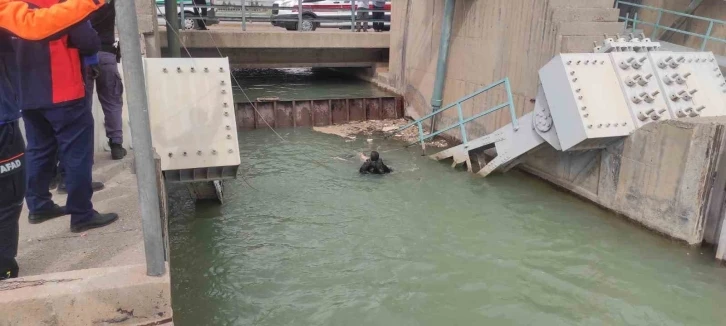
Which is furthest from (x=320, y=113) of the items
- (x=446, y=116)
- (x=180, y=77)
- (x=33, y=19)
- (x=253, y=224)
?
(x=33, y=19)

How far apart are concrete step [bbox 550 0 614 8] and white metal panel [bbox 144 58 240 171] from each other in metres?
6.10

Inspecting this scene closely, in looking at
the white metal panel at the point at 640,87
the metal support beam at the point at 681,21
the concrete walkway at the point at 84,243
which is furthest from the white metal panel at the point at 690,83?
the concrete walkway at the point at 84,243

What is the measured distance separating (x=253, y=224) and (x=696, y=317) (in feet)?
17.8

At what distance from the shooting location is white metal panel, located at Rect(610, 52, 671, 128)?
7.60 meters

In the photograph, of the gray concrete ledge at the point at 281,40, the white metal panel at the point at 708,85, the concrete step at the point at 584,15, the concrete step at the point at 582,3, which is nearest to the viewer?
the white metal panel at the point at 708,85

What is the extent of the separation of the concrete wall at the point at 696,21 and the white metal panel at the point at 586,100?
5.58 metres

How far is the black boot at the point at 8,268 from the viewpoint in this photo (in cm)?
318

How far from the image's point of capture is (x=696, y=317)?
18.1 ft

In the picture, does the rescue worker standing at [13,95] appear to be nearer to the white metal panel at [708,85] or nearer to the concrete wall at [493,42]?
the concrete wall at [493,42]

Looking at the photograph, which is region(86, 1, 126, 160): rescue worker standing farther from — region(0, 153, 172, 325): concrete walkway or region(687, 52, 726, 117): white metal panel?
region(687, 52, 726, 117): white metal panel

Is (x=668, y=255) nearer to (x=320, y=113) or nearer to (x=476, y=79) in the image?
(x=476, y=79)

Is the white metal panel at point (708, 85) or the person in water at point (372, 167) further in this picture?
the person in water at point (372, 167)

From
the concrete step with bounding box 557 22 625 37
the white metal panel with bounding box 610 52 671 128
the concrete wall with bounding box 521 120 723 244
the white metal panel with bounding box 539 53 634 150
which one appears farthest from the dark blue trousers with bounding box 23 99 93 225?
the concrete step with bounding box 557 22 625 37

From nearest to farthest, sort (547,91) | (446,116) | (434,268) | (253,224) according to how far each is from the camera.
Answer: (434,268) → (253,224) → (547,91) → (446,116)
